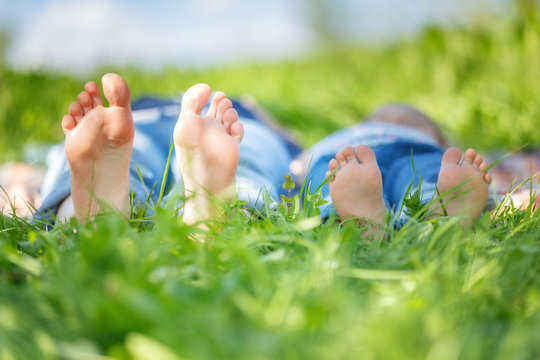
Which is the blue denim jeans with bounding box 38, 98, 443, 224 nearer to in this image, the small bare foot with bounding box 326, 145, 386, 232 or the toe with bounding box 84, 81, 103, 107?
the small bare foot with bounding box 326, 145, 386, 232

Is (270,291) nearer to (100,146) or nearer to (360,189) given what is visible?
(360,189)

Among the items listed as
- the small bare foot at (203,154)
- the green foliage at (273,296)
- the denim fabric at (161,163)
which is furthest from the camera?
the denim fabric at (161,163)

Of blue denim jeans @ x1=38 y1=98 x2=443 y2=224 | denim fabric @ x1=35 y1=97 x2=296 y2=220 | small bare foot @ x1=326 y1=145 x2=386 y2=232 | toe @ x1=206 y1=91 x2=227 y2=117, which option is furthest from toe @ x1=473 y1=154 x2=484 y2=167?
toe @ x1=206 y1=91 x2=227 y2=117

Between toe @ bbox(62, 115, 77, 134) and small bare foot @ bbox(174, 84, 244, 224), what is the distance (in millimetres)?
234

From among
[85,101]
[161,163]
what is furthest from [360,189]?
[161,163]

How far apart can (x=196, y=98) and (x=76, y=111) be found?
0.26 m

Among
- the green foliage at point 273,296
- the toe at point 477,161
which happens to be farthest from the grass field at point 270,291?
the toe at point 477,161

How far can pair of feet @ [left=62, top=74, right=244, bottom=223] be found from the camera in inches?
35.1

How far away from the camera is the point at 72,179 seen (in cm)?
94

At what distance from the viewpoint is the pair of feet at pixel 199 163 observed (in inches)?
35.2

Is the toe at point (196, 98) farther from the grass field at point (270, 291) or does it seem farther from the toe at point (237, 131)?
the grass field at point (270, 291)

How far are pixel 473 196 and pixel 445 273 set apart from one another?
36 cm

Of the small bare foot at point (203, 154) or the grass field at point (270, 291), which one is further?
the small bare foot at point (203, 154)

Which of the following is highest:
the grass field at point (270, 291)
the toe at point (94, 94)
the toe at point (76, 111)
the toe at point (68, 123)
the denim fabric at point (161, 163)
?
the toe at point (94, 94)
